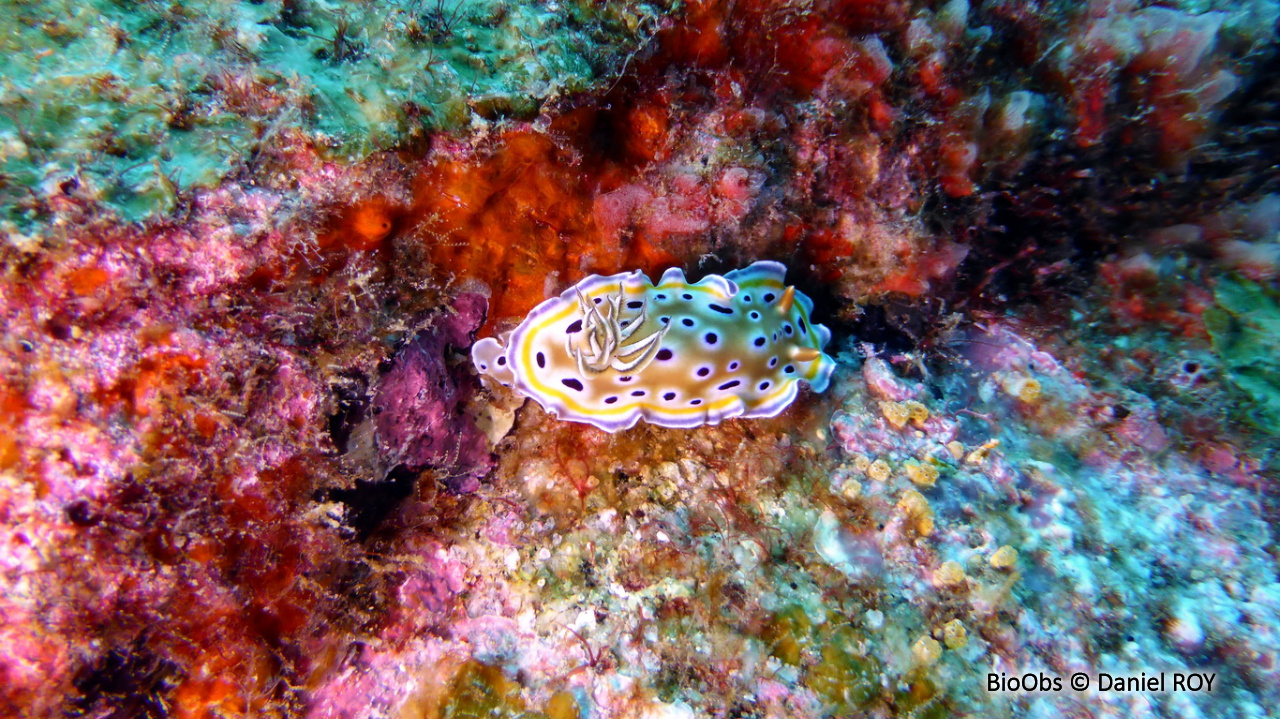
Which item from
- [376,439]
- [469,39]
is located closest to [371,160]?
[469,39]

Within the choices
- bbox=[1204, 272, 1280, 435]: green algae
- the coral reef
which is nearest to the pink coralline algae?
the coral reef

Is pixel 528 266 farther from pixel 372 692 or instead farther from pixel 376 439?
pixel 372 692

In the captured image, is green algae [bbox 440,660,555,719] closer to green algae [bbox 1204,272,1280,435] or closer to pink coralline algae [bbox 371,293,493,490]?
pink coralline algae [bbox 371,293,493,490]

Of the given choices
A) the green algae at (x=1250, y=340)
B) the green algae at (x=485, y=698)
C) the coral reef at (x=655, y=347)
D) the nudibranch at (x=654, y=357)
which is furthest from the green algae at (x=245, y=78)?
the green algae at (x=1250, y=340)

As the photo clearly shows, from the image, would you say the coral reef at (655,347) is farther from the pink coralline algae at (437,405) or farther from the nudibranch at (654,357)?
the nudibranch at (654,357)

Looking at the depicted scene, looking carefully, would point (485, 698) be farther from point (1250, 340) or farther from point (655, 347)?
point (1250, 340)
